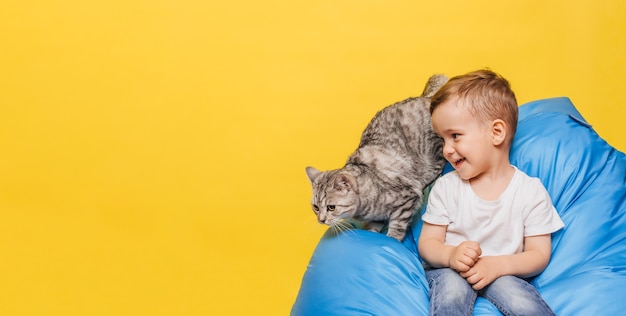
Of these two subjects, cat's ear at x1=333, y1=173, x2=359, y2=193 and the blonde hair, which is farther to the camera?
cat's ear at x1=333, y1=173, x2=359, y2=193

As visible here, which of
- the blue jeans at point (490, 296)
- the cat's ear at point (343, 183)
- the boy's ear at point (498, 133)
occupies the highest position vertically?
the boy's ear at point (498, 133)

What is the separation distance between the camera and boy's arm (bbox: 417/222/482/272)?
191 cm

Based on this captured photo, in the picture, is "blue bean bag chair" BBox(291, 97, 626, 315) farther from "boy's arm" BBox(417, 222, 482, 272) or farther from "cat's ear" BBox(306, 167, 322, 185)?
"cat's ear" BBox(306, 167, 322, 185)

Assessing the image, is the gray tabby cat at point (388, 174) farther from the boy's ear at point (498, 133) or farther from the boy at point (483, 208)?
the boy's ear at point (498, 133)

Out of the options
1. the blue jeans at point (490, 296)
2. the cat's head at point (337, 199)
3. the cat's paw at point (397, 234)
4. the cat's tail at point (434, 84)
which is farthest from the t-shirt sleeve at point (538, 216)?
the cat's tail at point (434, 84)

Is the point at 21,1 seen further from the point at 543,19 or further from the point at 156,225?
the point at 543,19

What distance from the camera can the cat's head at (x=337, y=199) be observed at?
2.37 meters

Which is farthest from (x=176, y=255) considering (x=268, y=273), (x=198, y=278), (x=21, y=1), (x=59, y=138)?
(x=21, y=1)

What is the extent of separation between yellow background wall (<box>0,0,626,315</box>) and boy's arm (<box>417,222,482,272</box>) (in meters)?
1.12

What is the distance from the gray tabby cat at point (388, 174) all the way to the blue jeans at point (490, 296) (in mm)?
439

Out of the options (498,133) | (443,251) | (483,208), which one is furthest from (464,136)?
(443,251)

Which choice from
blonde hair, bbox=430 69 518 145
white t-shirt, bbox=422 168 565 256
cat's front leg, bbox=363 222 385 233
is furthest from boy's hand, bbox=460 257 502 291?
cat's front leg, bbox=363 222 385 233

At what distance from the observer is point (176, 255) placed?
320 cm

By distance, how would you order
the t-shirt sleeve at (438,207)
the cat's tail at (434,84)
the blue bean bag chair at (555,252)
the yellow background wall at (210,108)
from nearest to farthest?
the blue bean bag chair at (555,252) → the t-shirt sleeve at (438,207) → the cat's tail at (434,84) → the yellow background wall at (210,108)
